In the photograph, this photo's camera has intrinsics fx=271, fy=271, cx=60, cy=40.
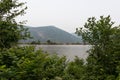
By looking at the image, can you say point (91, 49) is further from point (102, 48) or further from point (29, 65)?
point (29, 65)

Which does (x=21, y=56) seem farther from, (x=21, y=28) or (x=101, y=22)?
(x=101, y=22)

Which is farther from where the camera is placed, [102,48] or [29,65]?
[102,48]

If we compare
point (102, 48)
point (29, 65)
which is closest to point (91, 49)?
point (102, 48)

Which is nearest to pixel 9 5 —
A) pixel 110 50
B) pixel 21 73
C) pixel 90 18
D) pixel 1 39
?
pixel 1 39

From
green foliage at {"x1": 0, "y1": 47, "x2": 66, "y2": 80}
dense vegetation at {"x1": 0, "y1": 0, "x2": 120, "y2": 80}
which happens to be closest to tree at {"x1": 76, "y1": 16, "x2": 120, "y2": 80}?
dense vegetation at {"x1": 0, "y1": 0, "x2": 120, "y2": 80}

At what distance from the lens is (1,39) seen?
44.1 feet

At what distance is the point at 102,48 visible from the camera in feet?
53.6

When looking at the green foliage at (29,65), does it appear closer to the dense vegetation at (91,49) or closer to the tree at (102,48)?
the dense vegetation at (91,49)

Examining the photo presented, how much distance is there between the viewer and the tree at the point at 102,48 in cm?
1580

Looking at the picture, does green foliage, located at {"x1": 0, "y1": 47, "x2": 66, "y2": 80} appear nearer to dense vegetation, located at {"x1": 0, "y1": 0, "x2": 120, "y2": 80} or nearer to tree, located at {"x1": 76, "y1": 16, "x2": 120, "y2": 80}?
dense vegetation, located at {"x1": 0, "y1": 0, "x2": 120, "y2": 80}

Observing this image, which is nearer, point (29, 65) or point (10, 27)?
point (29, 65)

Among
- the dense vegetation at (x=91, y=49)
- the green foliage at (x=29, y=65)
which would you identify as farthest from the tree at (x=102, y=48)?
the green foliage at (x=29, y=65)

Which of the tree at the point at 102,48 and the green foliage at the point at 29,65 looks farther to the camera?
the tree at the point at 102,48

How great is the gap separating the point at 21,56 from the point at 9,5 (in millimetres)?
6184
